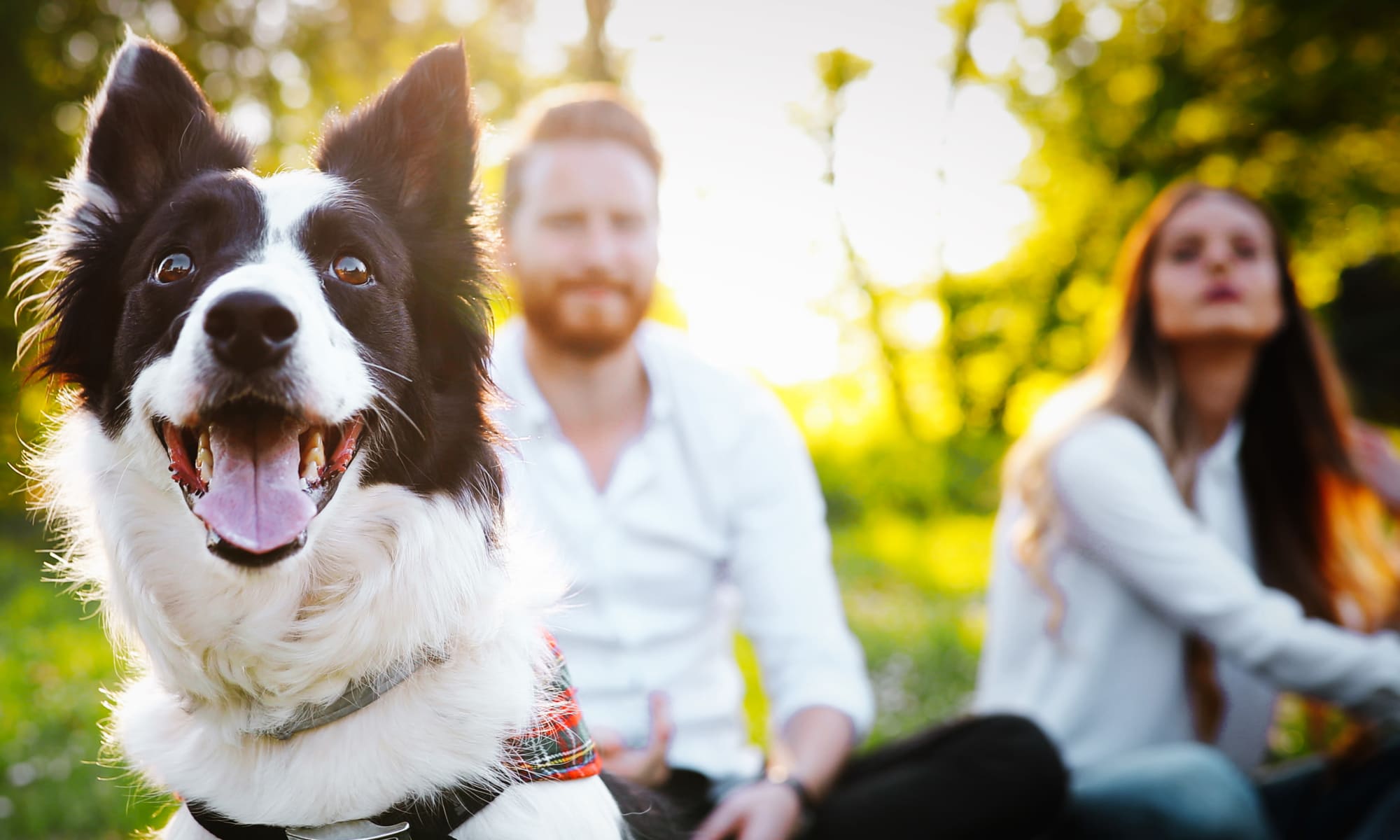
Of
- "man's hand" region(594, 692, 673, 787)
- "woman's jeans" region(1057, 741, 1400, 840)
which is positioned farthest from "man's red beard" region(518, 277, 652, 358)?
"woman's jeans" region(1057, 741, 1400, 840)

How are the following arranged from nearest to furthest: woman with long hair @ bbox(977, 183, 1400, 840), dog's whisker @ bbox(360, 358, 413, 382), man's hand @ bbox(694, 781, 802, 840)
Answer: dog's whisker @ bbox(360, 358, 413, 382)
man's hand @ bbox(694, 781, 802, 840)
woman with long hair @ bbox(977, 183, 1400, 840)

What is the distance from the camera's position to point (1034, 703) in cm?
331

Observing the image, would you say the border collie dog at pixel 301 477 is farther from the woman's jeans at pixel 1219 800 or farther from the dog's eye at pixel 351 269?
the woman's jeans at pixel 1219 800

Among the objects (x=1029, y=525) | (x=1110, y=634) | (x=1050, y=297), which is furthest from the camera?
(x=1050, y=297)

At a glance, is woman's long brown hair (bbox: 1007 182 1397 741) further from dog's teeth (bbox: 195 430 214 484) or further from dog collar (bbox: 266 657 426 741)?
dog's teeth (bbox: 195 430 214 484)

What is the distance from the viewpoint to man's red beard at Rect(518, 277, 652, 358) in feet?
9.16

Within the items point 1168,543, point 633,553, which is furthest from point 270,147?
point 1168,543

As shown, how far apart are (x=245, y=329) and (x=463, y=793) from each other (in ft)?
2.68

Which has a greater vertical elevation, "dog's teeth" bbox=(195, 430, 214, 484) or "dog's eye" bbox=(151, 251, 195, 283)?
"dog's eye" bbox=(151, 251, 195, 283)

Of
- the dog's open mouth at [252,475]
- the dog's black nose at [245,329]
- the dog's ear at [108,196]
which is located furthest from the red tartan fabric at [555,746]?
the dog's ear at [108,196]

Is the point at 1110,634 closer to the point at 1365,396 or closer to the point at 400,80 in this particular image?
the point at 400,80

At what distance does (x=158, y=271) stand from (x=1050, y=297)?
14.9m

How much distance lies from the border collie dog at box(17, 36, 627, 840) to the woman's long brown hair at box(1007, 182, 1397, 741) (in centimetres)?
208

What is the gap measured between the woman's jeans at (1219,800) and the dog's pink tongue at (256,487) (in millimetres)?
2233
